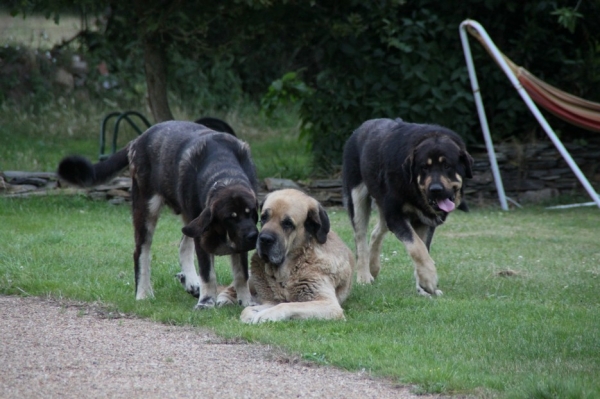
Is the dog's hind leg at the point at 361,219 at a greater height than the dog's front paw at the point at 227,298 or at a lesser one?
greater

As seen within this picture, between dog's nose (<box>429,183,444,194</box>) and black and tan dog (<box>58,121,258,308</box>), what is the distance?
1.50m

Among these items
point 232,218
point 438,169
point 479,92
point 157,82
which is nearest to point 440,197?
point 438,169

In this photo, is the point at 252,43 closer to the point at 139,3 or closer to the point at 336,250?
the point at 139,3

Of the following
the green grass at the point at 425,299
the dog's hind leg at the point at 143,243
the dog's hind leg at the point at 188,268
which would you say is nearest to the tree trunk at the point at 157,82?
the green grass at the point at 425,299

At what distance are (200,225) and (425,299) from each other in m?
2.08

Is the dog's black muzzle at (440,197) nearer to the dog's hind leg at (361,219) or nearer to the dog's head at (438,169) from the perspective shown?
the dog's head at (438,169)

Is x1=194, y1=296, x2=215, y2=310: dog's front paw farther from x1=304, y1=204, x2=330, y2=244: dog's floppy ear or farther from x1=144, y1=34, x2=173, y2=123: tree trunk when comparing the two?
x1=144, y1=34, x2=173, y2=123: tree trunk

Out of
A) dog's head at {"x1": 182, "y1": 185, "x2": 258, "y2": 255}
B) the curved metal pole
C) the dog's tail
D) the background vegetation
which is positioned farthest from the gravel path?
the curved metal pole

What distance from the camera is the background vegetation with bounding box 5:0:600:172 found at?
14516 millimetres

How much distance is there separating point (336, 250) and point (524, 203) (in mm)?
8907

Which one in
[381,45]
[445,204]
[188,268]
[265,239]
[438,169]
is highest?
[381,45]

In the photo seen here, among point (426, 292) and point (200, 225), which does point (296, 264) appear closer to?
point (200, 225)

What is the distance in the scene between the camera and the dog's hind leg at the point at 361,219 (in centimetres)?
904

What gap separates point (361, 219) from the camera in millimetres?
9172
